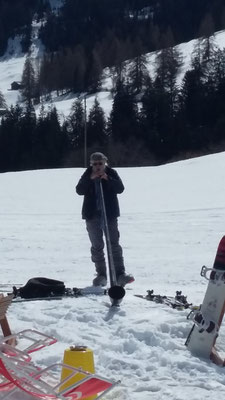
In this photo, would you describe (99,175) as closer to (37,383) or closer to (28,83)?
(37,383)

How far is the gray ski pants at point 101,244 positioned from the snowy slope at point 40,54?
46700mm

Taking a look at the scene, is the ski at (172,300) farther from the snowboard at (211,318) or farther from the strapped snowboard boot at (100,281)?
the snowboard at (211,318)

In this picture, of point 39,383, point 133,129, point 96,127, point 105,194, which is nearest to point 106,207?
point 105,194

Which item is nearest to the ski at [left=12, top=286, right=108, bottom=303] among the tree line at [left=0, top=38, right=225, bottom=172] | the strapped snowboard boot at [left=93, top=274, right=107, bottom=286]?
the strapped snowboard boot at [left=93, top=274, right=107, bottom=286]

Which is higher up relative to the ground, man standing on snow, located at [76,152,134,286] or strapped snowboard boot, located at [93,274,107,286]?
man standing on snow, located at [76,152,134,286]

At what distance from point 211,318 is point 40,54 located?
98185mm

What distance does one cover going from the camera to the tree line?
46.4 meters

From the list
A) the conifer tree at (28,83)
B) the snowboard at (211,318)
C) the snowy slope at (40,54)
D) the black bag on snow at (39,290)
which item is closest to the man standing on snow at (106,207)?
the black bag on snow at (39,290)

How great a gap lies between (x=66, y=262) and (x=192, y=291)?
3030 mm

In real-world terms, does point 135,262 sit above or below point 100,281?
below

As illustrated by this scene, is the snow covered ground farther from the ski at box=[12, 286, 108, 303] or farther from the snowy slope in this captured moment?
the snowy slope

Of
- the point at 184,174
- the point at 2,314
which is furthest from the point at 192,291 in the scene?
the point at 184,174

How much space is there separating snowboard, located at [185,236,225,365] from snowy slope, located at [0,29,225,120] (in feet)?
161

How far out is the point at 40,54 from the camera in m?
101
